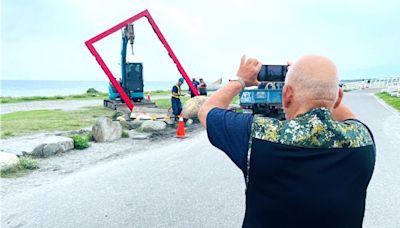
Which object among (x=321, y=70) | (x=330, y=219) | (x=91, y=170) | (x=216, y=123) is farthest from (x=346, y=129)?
(x=91, y=170)

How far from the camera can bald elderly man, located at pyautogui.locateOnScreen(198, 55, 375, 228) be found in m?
1.83

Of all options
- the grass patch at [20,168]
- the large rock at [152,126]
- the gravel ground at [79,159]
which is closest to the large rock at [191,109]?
the large rock at [152,126]

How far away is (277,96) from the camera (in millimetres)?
16609

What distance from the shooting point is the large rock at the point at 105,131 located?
37.0 feet

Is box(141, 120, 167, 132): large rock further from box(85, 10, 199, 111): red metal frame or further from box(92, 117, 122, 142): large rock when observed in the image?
box(85, 10, 199, 111): red metal frame

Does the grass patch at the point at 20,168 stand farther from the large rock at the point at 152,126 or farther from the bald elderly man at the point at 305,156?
the bald elderly man at the point at 305,156

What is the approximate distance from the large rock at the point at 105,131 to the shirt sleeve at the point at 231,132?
9.57 m

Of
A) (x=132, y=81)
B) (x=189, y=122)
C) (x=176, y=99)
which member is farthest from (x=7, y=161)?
(x=132, y=81)

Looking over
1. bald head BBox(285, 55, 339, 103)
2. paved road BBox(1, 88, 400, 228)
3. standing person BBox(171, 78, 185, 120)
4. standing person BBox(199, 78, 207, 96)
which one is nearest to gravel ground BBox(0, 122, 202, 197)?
paved road BBox(1, 88, 400, 228)

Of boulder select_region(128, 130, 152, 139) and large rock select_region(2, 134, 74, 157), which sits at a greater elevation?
large rock select_region(2, 134, 74, 157)

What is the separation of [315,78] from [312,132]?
0.89 feet

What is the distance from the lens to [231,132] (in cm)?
200

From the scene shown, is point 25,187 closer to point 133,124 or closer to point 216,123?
point 216,123

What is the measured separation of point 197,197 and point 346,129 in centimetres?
421
